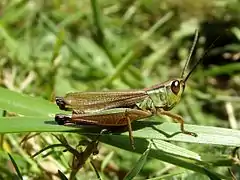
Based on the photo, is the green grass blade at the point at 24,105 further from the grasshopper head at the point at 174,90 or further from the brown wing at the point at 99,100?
the grasshopper head at the point at 174,90

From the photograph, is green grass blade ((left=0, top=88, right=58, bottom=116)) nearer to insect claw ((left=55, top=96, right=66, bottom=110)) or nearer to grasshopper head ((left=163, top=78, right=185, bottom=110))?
insect claw ((left=55, top=96, right=66, bottom=110))

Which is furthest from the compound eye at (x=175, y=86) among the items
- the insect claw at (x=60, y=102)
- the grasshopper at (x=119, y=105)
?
the insect claw at (x=60, y=102)

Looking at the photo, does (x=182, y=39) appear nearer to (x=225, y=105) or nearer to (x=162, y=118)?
(x=225, y=105)

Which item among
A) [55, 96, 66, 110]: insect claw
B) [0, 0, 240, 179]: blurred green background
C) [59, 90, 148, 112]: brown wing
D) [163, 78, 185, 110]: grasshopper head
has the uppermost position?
[0, 0, 240, 179]: blurred green background

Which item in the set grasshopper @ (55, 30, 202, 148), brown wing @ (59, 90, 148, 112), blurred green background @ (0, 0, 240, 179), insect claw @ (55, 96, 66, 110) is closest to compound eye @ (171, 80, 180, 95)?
grasshopper @ (55, 30, 202, 148)

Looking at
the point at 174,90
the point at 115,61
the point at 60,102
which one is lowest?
the point at 60,102

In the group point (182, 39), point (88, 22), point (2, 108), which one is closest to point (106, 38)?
point (88, 22)

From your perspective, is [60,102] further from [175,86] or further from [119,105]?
[175,86]

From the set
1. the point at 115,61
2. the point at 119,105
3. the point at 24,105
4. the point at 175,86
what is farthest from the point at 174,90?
the point at 115,61
